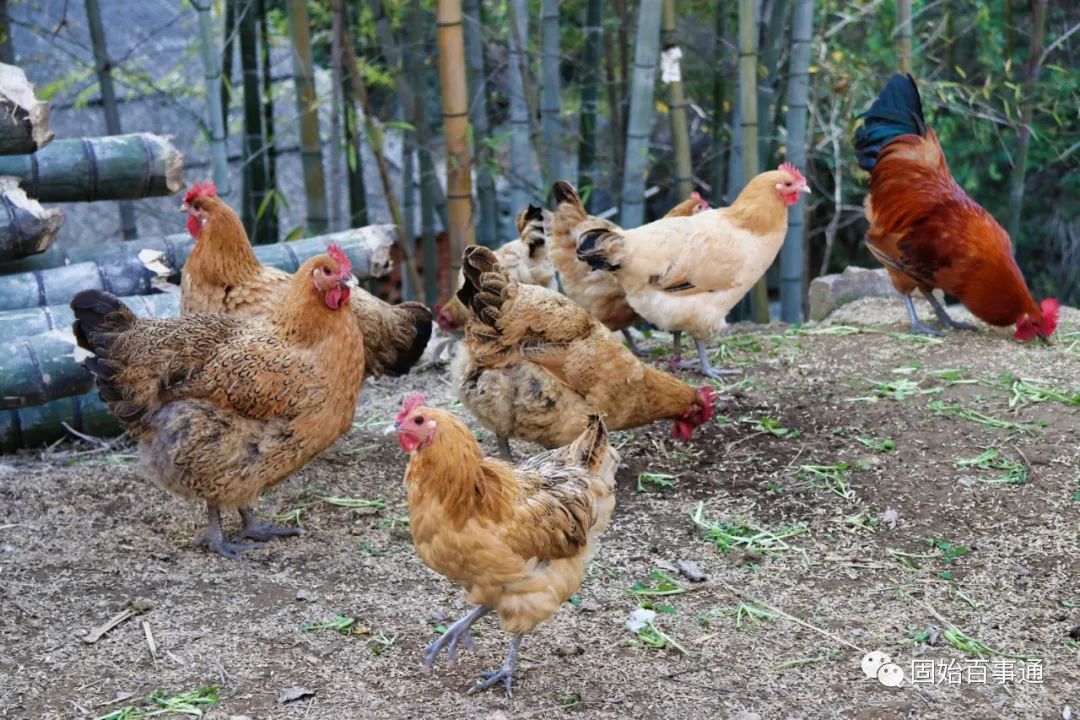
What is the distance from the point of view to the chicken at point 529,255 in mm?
6789

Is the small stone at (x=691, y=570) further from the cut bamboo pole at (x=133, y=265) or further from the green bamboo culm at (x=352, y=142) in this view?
the green bamboo culm at (x=352, y=142)

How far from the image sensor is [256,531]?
491 cm

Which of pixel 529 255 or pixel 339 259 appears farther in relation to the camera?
pixel 529 255

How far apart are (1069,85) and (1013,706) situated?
7064 millimetres

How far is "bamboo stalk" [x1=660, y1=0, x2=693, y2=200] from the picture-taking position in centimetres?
716

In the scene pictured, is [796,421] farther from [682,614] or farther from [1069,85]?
[1069,85]

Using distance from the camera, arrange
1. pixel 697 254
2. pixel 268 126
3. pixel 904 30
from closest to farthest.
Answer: pixel 697 254, pixel 904 30, pixel 268 126

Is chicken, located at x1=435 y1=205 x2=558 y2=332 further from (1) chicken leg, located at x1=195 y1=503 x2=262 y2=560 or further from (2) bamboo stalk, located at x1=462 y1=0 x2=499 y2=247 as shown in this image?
(1) chicken leg, located at x1=195 y1=503 x2=262 y2=560

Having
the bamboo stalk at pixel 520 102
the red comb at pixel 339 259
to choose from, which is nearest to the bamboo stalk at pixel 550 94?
the bamboo stalk at pixel 520 102

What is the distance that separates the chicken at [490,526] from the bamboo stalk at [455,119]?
338 centimetres

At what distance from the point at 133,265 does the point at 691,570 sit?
4058 mm

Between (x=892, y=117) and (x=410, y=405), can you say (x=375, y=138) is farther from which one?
(x=410, y=405)

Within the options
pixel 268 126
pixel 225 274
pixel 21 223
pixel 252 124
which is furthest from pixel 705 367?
pixel 268 126

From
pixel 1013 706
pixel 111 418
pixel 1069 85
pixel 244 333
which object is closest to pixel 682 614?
pixel 1013 706
